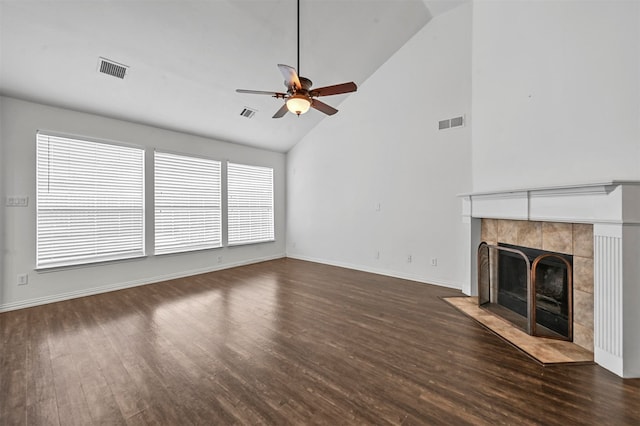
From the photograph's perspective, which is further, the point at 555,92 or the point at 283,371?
the point at 555,92

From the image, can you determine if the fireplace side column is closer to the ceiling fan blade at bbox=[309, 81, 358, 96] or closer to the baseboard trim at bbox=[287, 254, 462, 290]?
the baseboard trim at bbox=[287, 254, 462, 290]

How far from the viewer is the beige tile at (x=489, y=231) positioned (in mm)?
3455

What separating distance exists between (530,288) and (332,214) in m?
3.90

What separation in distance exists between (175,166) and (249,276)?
102 inches

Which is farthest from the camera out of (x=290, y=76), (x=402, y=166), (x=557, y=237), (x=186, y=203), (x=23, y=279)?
(x=186, y=203)

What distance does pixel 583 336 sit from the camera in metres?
2.35

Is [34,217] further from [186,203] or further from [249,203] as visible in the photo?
[249,203]

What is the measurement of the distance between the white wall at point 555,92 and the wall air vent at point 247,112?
3.72 m

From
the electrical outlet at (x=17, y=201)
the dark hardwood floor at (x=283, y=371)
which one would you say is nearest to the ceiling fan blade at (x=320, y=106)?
the dark hardwood floor at (x=283, y=371)

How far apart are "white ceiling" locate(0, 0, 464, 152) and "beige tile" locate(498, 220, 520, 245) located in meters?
3.35

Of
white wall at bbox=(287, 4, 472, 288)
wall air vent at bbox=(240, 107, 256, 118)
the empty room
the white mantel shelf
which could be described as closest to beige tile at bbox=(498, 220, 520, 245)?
the empty room

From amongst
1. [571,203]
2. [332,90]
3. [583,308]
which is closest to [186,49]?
[332,90]

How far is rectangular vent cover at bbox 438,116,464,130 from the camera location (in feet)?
13.3

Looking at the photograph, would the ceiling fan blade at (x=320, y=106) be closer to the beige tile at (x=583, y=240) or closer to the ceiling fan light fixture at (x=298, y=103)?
the ceiling fan light fixture at (x=298, y=103)
